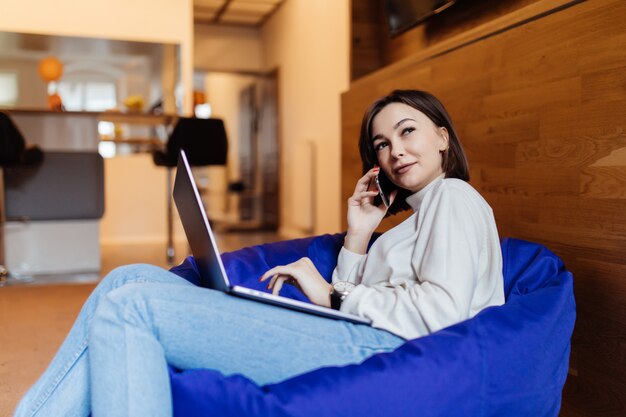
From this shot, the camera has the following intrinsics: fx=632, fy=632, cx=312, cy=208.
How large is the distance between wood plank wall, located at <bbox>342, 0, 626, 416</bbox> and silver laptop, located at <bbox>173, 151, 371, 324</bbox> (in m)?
0.74

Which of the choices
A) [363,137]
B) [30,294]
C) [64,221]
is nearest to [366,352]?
[363,137]

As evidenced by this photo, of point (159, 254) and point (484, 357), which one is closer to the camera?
point (484, 357)

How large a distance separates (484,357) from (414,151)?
1.60ft

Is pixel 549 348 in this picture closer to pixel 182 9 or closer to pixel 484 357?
pixel 484 357

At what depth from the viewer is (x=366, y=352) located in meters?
1.17

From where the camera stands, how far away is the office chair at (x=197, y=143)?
13.8 ft

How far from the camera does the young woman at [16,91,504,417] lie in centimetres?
102

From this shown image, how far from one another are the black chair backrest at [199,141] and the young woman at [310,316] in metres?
Result: 2.88

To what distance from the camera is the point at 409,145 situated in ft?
4.71

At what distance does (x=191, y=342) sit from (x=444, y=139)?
0.77 metres

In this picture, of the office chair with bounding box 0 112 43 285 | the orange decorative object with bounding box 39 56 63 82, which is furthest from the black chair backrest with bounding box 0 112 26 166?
the orange decorative object with bounding box 39 56 63 82

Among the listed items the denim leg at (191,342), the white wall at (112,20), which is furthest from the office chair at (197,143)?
the denim leg at (191,342)

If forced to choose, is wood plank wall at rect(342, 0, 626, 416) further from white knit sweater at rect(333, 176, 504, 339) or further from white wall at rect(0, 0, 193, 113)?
white wall at rect(0, 0, 193, 113)

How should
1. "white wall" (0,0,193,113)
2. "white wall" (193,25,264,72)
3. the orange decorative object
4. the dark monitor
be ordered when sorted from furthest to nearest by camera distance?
"white wall" (193,25,264,72) → "white wall" (0,0,193,113) → the orange decorative object → the dark monitor
